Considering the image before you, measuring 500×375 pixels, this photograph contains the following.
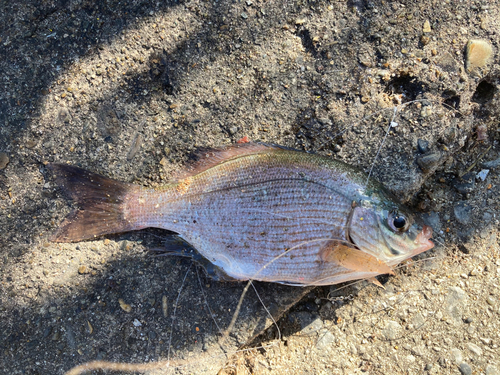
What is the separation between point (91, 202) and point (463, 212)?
3.13 meters

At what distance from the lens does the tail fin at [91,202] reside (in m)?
2.68

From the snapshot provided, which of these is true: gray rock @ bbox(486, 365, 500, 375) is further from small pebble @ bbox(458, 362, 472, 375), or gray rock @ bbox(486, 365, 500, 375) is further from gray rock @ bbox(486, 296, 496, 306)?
gray rock @ bbox(486, 296, 496, 306)

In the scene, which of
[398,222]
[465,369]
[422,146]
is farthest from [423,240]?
[465,369]

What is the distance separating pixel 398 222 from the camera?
94.0 inches

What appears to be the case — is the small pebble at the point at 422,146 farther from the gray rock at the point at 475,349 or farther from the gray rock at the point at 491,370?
the gray rock at the point at 491,370

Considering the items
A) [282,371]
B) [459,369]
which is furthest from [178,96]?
[459,369]

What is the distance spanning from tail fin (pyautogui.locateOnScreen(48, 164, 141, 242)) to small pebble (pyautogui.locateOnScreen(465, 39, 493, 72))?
2862mm

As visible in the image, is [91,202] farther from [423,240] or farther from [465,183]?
[465,183]

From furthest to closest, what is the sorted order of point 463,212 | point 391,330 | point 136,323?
point 463,212 → point 391,330 → point 136,323

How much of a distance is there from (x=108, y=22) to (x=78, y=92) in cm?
64

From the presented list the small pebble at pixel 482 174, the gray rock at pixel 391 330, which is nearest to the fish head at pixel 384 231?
the gray rock at pixel 391 330

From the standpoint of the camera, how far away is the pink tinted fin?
237 centimetres

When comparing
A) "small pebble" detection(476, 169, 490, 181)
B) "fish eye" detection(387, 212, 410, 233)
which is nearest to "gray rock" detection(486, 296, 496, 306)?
"small pebble" detection(476, 169, 490, 181)

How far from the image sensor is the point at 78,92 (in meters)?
2.80
